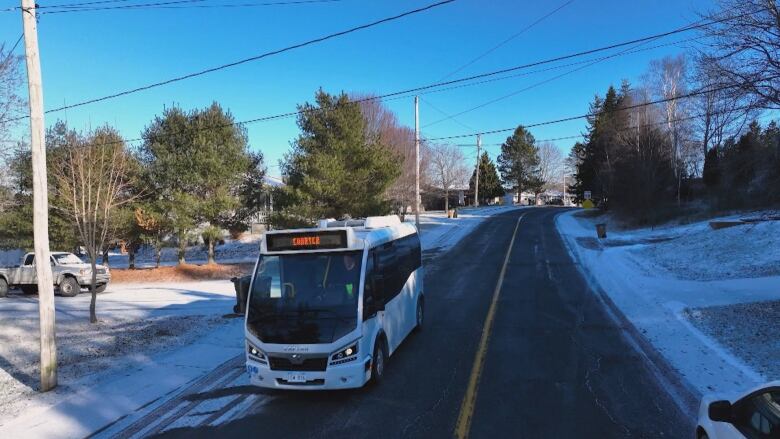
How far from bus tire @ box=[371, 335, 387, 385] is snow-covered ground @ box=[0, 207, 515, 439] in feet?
9.87

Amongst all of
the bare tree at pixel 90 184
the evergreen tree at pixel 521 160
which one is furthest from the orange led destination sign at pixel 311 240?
the evergreen tree at pixel 521 160

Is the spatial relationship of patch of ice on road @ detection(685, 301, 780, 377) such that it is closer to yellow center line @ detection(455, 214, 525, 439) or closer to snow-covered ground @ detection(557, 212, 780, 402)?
snow-covered ground @ detection(557, 212, 780, 402)

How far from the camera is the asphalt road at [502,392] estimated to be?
6.33 metres

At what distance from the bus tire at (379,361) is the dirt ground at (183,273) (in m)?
18.6

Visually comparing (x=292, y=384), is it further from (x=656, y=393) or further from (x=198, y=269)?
(x=198, y=269)

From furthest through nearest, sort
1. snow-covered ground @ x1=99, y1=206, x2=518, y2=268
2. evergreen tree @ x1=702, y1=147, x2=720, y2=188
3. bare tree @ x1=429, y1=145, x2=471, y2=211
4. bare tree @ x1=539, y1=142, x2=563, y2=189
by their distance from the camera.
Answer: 1. bare tree @ x1=539, y1=142, x2=563, y2=189
2. bare tree @ x1=429, y1=145, x2=471, y2=211
3. evergreen tree @ x1=702, y1=147, x2=720, y2=188
4. snow-covered ground @ x1=99, y1=206, x2=518, y2=268

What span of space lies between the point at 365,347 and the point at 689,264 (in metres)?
15.7

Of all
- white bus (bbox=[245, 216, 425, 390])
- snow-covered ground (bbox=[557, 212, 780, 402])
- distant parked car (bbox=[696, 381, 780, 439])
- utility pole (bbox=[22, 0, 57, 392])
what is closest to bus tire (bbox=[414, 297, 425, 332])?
white bus (bbox=[245, 216, 425, 390])

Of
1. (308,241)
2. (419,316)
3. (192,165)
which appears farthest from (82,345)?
(192,165)

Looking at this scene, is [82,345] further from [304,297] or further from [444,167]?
[444,167]

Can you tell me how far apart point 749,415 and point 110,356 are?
10049 mm

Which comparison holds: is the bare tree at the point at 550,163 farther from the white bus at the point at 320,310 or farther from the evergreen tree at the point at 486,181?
the white bus at the point at 320,310

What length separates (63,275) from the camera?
2248 cm

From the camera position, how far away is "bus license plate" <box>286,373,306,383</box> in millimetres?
7086
